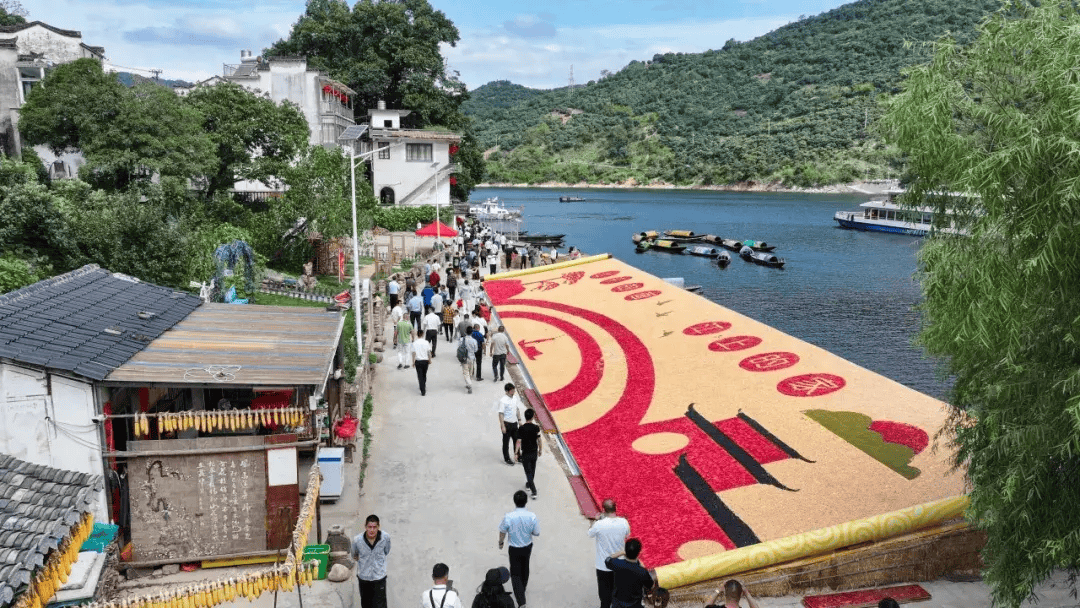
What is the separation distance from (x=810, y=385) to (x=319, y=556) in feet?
35.6

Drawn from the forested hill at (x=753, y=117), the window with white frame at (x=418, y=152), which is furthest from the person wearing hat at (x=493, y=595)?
the forested hill at (x=753, y=117)

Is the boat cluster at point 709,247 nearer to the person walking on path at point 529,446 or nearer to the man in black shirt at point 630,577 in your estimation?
the person walking on path at point 529,446

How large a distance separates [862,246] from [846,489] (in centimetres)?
6390

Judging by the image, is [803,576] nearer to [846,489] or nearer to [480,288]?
[846,489]

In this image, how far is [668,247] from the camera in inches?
2773

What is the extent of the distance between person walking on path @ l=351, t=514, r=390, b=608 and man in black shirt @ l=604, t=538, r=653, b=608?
8.44ft

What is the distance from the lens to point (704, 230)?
85.6m

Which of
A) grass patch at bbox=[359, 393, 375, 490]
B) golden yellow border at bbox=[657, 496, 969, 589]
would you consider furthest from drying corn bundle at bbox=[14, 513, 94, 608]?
golden yellow border at bbox=[657, 496, 969, 589]

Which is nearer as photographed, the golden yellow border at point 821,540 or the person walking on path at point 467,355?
the golden yellow border at point 821,540

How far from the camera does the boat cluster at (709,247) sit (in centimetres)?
6171

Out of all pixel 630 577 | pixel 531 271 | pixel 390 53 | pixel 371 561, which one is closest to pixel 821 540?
pixel 630 577

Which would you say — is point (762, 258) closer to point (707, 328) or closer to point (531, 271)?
point (531, 271)

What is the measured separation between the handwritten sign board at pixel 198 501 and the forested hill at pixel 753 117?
121606 mm

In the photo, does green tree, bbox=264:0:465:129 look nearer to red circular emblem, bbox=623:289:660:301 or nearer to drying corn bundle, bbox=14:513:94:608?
red circular emblem, bbox=623:289:660:301
